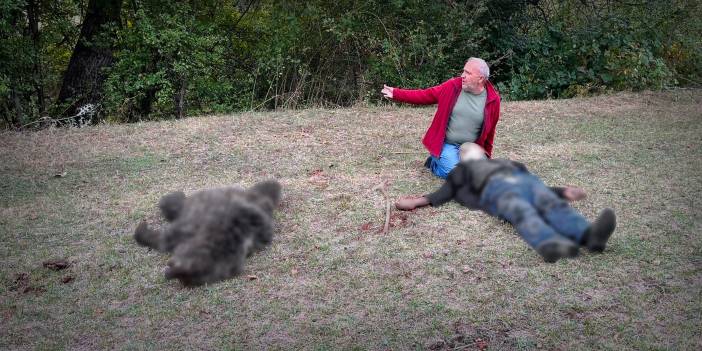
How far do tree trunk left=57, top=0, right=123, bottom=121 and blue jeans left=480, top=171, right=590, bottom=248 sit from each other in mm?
9046

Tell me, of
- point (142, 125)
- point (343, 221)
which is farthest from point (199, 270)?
point (142, 125)

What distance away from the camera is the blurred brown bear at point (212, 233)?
444 cm

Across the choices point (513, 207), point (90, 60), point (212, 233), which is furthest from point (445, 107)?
point (90, 60)

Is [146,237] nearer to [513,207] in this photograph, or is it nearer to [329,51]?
[513,207]

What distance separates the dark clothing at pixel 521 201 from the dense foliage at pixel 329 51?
6518mm

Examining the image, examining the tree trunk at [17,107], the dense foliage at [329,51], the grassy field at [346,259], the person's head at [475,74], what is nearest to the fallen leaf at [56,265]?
the grassy field at [346,259]

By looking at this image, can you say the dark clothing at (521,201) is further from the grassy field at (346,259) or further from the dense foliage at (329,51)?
the dense foliage at (329,51)

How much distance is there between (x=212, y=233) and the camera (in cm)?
436

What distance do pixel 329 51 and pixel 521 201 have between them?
8983 mm

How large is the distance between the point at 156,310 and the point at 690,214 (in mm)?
4385

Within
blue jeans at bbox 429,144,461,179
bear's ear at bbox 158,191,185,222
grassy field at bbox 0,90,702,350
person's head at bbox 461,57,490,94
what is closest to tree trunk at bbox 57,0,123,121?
grassy field at bbox 0,90,702,350

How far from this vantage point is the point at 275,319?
4.28 metres

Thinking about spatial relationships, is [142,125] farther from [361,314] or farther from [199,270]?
[361,314]

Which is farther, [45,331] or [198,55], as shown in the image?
[198,55]
